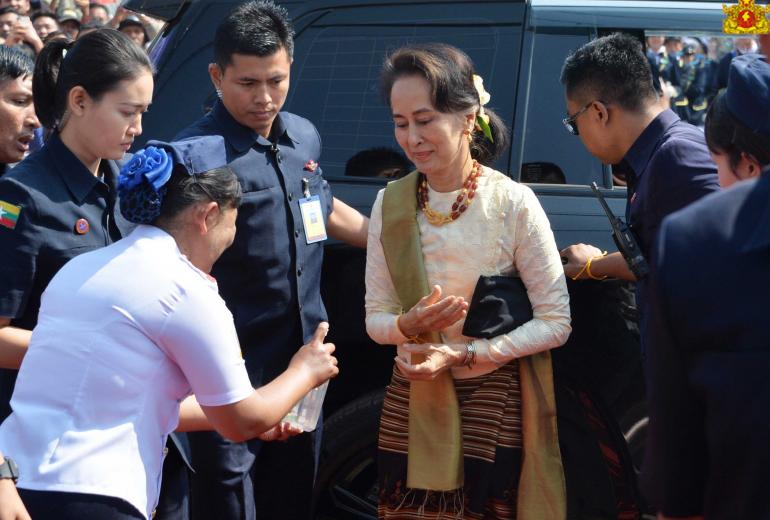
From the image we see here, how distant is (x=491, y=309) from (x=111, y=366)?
1.09m

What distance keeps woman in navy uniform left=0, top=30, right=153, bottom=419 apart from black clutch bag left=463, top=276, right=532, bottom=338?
3.28 ft

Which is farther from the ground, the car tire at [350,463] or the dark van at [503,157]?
the dark van at [503,157]

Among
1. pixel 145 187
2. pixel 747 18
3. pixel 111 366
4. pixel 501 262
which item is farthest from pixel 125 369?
pixel 747 18

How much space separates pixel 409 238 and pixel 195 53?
116 centimetres

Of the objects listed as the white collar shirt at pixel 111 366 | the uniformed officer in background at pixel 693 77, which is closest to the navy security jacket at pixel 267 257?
the white collar shirt at pixel 111 366

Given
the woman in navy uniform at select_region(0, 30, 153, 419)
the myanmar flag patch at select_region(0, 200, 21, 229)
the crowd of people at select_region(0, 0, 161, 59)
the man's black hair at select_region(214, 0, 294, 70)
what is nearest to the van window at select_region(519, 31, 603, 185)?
the man's black hair at select_region(214, 0, 294, 70)

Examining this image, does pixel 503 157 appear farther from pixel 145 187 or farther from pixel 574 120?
pixel 145 187

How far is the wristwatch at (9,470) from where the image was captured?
209 centimetres

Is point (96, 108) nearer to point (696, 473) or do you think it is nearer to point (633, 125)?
point (633, 125)

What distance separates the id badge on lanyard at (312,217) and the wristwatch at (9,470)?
1212 mm

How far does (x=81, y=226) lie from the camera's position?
2713 millimetres

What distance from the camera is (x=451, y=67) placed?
2.89 metres

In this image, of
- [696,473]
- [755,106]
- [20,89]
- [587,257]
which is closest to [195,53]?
[20,89]

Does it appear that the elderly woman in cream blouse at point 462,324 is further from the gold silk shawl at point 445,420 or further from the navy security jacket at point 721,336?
the navy security jacket at point 721,336
